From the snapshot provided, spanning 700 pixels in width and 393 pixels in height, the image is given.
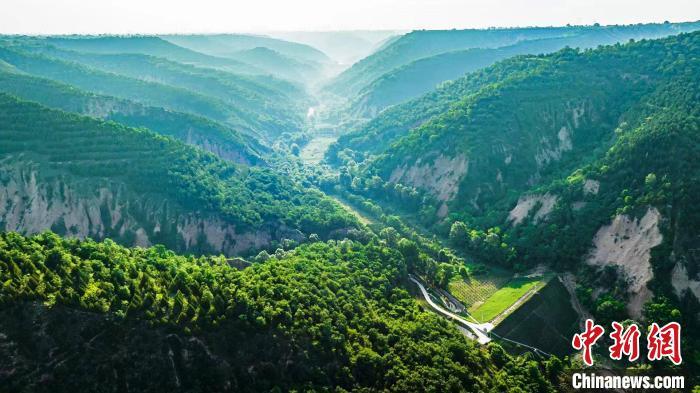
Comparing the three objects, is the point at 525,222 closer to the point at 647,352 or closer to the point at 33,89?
the point at 647,352

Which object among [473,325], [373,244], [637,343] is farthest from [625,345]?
[373,244]

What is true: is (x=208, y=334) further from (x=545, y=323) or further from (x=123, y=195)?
(x=123, y=195)

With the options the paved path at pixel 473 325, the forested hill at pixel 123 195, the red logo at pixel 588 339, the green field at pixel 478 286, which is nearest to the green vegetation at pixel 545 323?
the red logo at pixel 588 339

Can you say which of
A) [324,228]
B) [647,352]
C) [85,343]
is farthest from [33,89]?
[647,352]

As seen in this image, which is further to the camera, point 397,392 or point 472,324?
point 472,324

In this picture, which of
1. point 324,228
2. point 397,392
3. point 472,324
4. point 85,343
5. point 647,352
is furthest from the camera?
point 324,228

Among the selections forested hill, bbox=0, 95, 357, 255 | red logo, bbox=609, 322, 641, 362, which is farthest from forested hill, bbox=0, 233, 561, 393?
forested hill, bbox=0, 95, 357, 255
